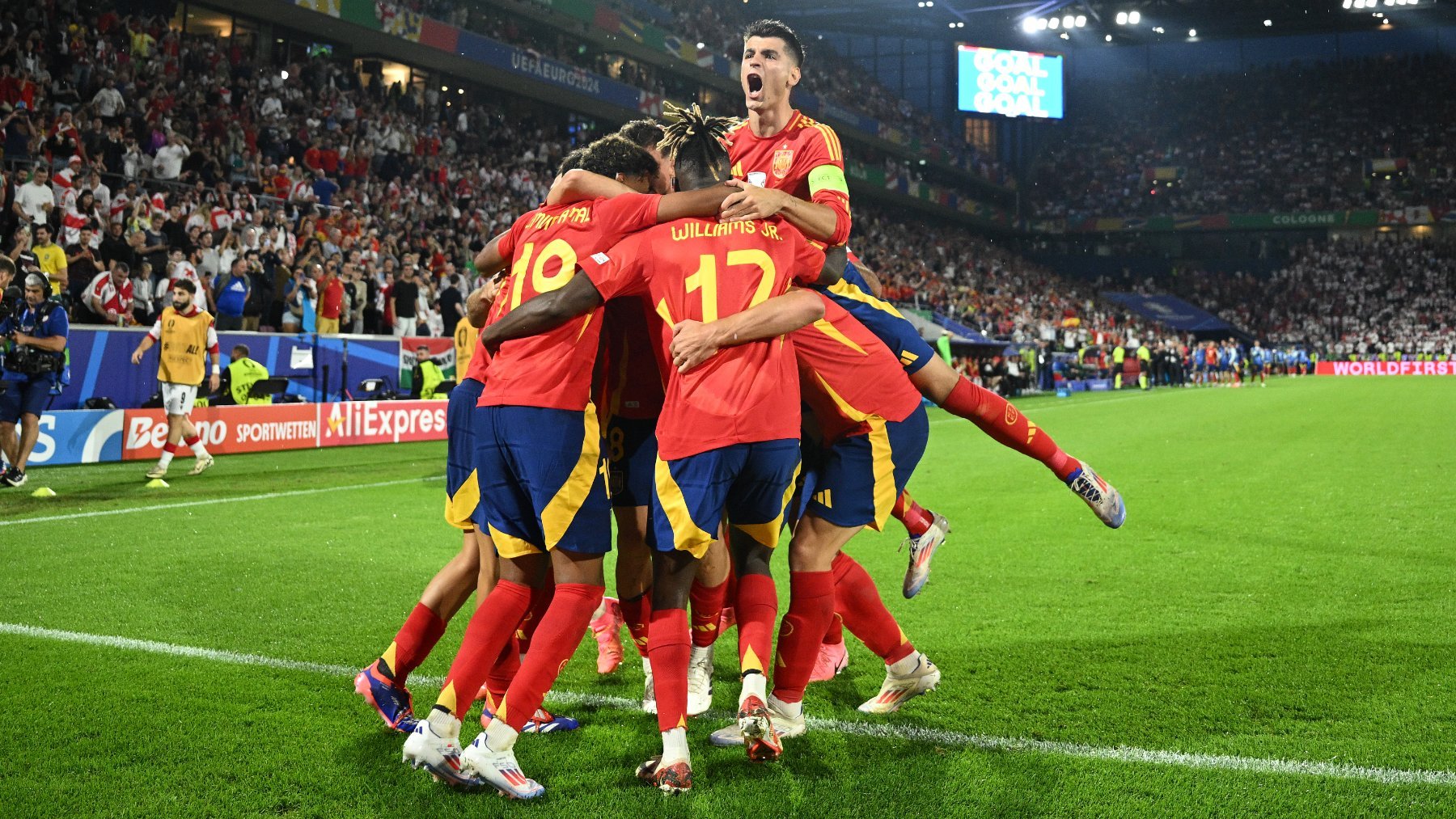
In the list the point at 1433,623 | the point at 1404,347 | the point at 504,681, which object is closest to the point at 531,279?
the point at 504,681

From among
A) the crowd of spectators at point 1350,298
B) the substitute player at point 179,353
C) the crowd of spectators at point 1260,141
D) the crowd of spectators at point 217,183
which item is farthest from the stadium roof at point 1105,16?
the substitute player at point 179,353

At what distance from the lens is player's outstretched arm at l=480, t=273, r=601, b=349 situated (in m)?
3.65

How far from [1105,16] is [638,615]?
5381cm

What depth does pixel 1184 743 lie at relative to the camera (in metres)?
3.97

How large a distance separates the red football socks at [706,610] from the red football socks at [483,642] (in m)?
0.62

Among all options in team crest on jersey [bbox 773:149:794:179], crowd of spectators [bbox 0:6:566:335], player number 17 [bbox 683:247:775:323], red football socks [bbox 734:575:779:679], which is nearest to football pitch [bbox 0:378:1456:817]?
red football socks [bbox 734:575:779:679]

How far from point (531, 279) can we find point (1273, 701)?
3.25 m

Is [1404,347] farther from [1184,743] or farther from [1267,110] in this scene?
[1184,743]

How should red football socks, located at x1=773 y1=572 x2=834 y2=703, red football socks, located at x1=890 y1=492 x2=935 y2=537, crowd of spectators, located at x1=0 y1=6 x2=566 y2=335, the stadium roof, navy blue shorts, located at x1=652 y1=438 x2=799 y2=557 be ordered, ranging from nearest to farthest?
navy blue shorts, located at x1=652 y1=438 x2=799 y2=557, red football socks, located at x1=773 y1=572 x2=834 y2=703, red football socks, located at x1=890 y1=492 x2=935 y2=537, crowd of spectators, located at x1=0 y1=6 x2=566 y2=335, the stadium roof

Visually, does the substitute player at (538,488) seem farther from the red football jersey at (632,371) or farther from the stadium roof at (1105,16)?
the stadium roof at (1105,16)

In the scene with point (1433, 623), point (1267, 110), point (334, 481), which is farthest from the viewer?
point (1267, 110)

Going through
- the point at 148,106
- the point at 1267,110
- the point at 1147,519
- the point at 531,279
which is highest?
the point at 1267,110

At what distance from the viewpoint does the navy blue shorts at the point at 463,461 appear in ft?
14.2

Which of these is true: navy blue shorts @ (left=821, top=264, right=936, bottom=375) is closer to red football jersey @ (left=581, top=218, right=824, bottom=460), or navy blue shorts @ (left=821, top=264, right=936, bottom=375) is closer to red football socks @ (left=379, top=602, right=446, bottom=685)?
red football jersey @ (left=581, top=218, right=824, bottom=460)
